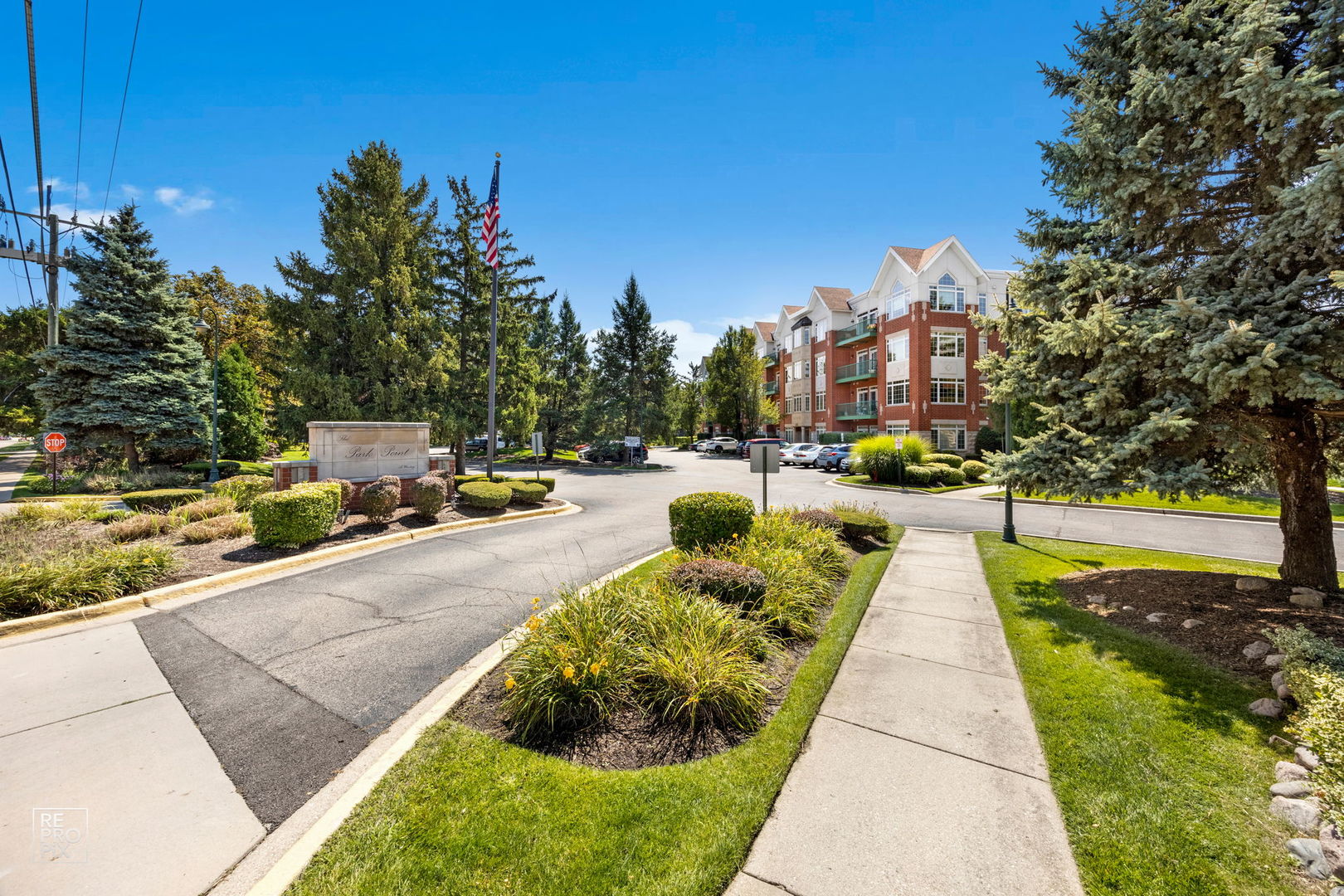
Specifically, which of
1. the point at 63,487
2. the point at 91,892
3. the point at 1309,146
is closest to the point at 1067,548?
the point at 1309,146

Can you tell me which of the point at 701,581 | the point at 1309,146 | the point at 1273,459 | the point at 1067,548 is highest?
the point at 1309,146

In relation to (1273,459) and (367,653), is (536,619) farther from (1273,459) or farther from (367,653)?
(1273,459)

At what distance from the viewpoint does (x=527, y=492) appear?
48.1 ft

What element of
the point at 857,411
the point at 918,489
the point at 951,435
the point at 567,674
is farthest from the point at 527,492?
the point at 857,411

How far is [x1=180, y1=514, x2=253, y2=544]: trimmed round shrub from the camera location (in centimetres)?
923

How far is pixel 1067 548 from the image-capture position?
10.3 m

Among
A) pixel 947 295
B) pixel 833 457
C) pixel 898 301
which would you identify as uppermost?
pixel 898 301

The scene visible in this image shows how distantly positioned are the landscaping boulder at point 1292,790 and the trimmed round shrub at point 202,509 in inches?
597

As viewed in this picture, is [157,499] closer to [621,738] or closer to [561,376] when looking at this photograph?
[621,738]

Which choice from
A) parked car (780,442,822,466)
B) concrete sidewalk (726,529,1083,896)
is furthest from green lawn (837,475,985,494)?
concrete sidewalk (726,529,1083,896)

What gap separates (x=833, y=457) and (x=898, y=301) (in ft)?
45.5

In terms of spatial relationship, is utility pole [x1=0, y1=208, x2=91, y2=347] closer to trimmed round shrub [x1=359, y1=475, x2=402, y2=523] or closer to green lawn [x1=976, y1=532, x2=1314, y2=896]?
trimmed round shrub [x1=359, y1=475, x2=402, y2=523]

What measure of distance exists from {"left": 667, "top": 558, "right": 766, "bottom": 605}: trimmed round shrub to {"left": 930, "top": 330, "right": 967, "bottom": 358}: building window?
33223mm

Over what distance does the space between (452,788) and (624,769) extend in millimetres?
1072
